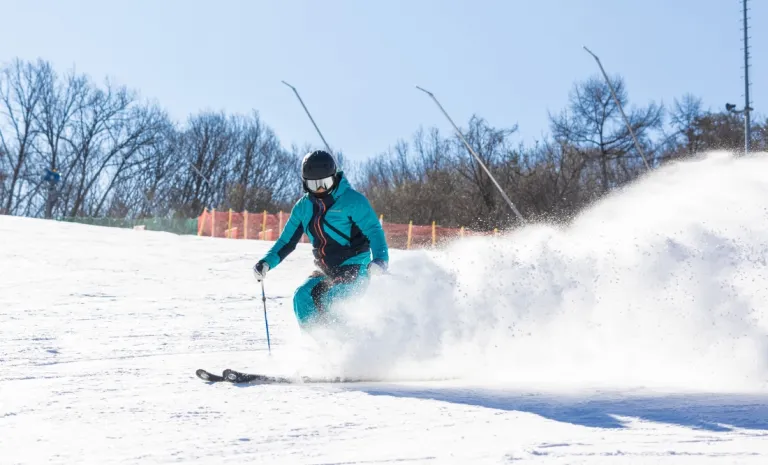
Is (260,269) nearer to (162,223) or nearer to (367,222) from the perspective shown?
(367,222)

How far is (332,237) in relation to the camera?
19.9 ft

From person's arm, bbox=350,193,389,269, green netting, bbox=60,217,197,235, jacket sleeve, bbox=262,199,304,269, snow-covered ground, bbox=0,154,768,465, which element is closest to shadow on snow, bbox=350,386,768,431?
snow-covered ground, bbox=0,154,768,465

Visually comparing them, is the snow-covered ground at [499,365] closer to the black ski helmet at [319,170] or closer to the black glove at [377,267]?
the black glove at [377,267]

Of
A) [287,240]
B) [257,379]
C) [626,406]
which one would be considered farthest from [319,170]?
[626,406]

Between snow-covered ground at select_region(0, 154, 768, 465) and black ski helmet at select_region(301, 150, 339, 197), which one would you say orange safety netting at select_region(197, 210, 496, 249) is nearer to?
snow-covered ground at select_region(0, 154, 768, 465)

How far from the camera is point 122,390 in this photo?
17.0ft

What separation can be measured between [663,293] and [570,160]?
1661 inches

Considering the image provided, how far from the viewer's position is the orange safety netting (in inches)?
1201

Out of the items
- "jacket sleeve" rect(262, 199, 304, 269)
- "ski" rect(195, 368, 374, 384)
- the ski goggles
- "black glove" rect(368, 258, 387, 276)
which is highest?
the ski goggles

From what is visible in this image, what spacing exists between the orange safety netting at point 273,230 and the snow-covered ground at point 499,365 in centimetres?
2138

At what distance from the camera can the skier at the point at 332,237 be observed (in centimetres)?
595

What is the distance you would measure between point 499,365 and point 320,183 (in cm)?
184

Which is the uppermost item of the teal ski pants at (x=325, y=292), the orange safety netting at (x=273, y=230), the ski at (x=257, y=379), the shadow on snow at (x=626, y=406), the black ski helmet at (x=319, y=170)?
the orange safety netting at (x=273, y=230)

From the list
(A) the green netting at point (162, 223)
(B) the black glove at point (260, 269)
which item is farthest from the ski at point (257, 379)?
(A) the green netting at point (162, 223)
